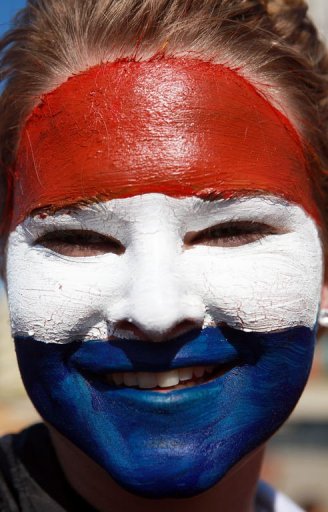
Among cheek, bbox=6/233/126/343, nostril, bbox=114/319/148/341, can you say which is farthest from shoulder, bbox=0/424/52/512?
nostril, bbox=114/319/148/341

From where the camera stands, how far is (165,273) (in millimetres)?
1275

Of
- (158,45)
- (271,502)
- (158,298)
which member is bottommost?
(271,502)

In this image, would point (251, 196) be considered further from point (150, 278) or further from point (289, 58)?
point (289, 58)

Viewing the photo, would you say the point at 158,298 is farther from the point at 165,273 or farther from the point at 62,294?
the point at 62,294

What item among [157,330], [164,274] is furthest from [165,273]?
[157,330]

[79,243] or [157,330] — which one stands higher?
[79,243]

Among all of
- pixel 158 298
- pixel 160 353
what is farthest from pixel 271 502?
pixel 158 298

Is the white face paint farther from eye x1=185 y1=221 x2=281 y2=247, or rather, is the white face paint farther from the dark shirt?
the dark shirt

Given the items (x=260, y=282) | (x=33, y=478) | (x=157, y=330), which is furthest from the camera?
(x=33, y=478)

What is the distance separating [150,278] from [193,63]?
1.58ft

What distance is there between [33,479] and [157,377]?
0.46m

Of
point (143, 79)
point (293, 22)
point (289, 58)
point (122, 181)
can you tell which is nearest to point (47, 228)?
point (122, 181)

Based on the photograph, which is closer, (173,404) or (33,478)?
(173,404)

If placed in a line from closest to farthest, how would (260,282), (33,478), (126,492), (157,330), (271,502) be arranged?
1. (157,330)
2. (260,282)
3. (126,492)
4. (33,478)
5. (271,502)
